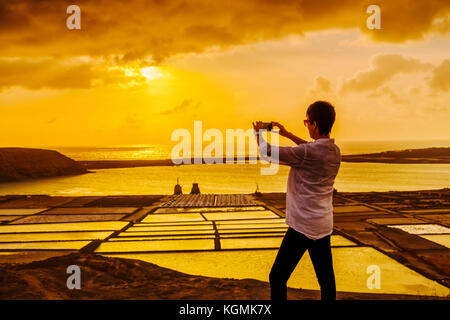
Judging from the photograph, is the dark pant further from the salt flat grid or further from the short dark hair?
the salt flat grid

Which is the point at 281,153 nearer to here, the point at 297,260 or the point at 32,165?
the point at 297,260

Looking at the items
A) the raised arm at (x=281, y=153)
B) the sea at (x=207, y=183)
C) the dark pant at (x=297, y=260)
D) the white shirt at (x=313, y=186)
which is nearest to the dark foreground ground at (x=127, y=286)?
the dark pant at (x=297, y=260)

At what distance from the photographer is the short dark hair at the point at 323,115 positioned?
156cm

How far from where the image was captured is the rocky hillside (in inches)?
1126

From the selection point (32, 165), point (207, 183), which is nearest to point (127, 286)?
point (207, 183)

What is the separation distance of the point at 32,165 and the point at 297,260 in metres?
33.9

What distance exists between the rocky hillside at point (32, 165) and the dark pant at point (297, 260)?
1175 inches

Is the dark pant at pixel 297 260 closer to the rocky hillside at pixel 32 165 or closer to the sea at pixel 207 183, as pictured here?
the sea at pixel 207 183

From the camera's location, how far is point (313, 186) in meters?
1.56

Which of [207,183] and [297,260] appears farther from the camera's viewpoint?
[207,183]
